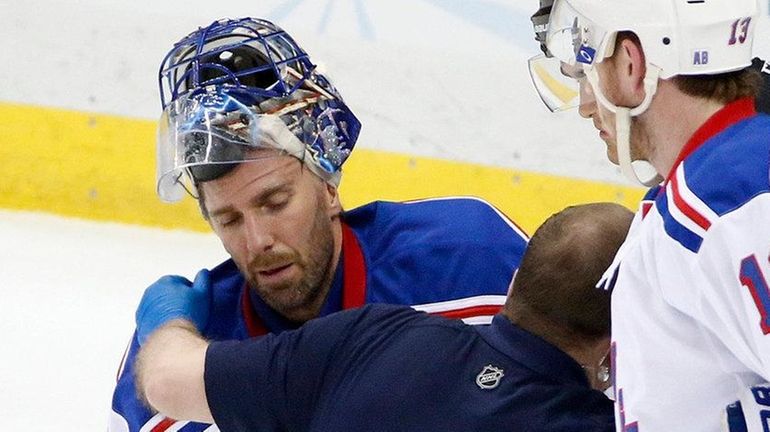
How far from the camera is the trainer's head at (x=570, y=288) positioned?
1.60 m

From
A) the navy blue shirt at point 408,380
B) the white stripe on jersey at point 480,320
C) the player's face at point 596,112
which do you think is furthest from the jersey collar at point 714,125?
the white stripe on jersey at point 480,320

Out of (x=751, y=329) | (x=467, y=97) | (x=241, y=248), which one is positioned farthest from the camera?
(x=467, y=97)

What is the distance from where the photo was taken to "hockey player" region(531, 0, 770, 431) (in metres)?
1.36

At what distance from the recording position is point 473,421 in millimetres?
1547

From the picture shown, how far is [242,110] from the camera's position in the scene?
6.76 ft

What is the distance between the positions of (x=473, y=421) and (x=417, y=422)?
0.06m

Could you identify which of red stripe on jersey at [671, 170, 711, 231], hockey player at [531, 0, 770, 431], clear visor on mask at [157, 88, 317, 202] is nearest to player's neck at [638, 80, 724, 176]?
hockey player at [531, 0, 770, 431]

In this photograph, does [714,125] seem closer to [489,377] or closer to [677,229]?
[677,229]

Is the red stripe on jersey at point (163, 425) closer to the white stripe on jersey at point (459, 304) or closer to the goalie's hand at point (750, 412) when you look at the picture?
the white stripe on jersey at point (459, 304)

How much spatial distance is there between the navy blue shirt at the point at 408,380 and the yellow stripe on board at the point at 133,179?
7.44ft

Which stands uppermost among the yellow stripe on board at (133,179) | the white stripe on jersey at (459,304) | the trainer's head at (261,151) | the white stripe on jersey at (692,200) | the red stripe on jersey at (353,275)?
the white stripe on jersey at (692,200)

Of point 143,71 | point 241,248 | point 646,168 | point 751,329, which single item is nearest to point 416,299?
point 241,248

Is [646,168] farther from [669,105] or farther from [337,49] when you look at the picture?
[337,49]

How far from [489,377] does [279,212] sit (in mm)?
659
